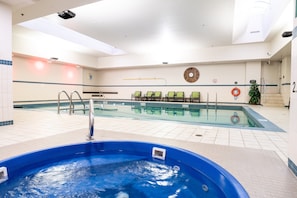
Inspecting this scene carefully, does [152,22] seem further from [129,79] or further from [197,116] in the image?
[129,79]

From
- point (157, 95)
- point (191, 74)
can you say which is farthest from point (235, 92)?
point (157, 95)

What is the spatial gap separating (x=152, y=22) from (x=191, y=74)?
548 centimetres

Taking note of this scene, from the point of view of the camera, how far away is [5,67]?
3.80m

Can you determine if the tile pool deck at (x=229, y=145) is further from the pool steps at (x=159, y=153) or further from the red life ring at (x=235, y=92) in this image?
the red life ring at (x=235, y=92)

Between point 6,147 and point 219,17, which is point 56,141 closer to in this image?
point 6,147

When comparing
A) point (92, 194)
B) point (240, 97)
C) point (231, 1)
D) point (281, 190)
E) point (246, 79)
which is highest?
point (231, 1)

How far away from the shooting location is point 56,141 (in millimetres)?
2621

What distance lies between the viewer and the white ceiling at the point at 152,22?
485 centimetres

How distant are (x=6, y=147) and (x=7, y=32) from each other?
2.77 metres

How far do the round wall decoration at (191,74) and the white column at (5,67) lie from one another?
8974 mm

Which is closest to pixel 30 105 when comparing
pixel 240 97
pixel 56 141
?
pixel 56 141

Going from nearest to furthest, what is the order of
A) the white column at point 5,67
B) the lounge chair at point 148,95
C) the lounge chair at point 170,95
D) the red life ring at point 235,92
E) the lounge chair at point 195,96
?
the white column at point 5,67, the red life ring at point 235,92, the lounge chair at point 195,96, the lounge chair at point 170,95, the lounge chair at point 148,95

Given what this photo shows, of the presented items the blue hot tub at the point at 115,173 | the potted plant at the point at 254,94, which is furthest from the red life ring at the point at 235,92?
the blue hot tub at the point at 115,173

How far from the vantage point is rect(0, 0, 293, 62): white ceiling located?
15.9 ft
